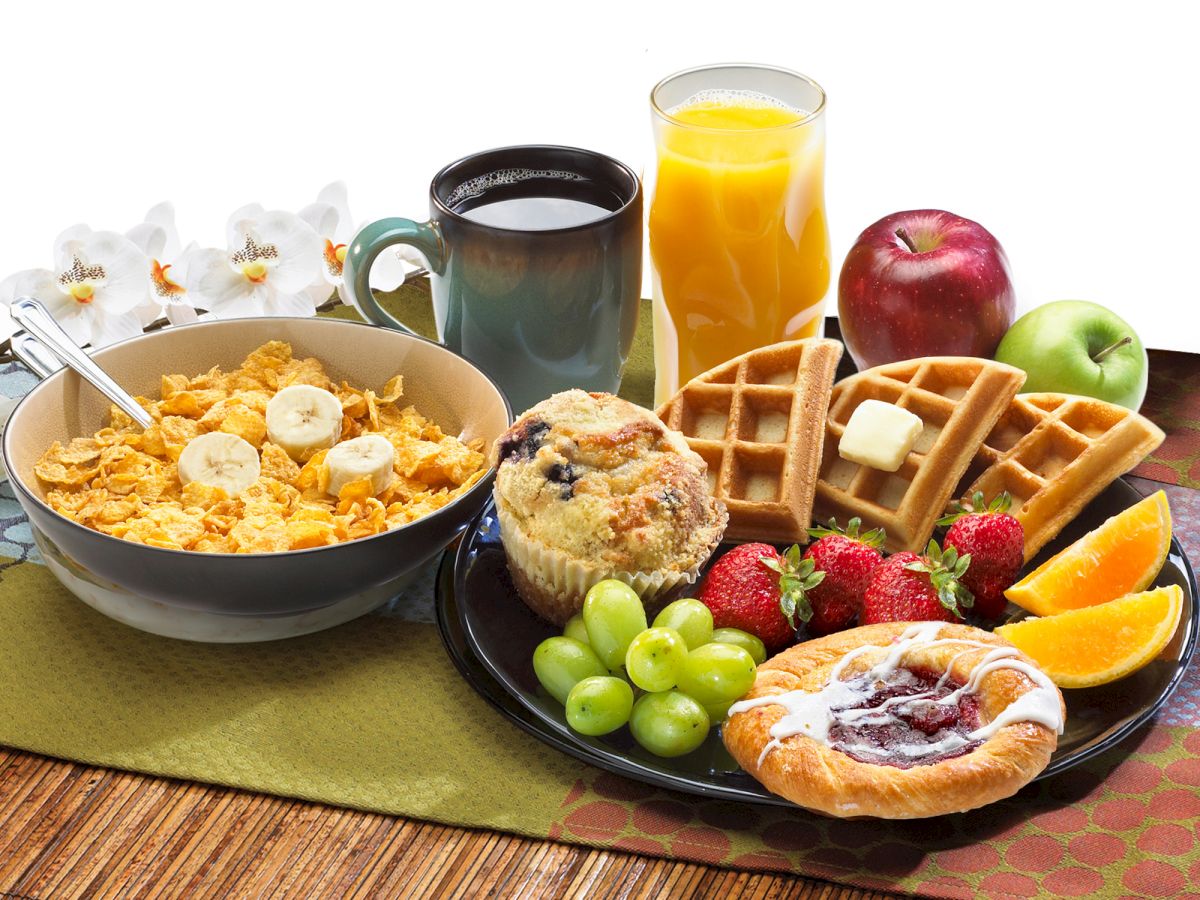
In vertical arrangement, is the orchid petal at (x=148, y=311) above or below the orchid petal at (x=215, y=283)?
below

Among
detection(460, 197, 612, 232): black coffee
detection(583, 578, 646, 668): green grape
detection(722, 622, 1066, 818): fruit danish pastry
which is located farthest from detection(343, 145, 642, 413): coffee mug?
detection(722, 622, 1066, 818): fruit danish pastry

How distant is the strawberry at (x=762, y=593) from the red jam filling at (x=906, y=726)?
0.18m

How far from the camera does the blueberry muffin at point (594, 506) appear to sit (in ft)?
5.01

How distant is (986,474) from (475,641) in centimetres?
76

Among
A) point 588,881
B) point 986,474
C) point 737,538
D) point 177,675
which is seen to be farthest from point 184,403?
point 986,474

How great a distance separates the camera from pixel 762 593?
1532 millimetres

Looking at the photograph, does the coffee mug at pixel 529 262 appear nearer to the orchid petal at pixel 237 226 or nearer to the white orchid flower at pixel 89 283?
the orchid petal at pixel 237 226

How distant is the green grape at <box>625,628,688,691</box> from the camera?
1.36 meters

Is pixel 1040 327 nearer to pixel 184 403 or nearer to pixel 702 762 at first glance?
pixel 702 762

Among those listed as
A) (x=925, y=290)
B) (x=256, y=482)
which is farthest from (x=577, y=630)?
(x=925, y=290)

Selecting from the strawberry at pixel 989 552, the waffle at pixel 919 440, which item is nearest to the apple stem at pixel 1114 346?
the waffle at pixel 919 440

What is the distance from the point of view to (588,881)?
4.28 ft

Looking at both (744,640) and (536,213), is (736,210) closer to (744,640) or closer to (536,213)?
(536,213)

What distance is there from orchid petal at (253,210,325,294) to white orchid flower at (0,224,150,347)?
0.20 meters
